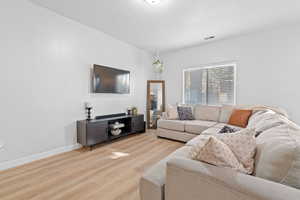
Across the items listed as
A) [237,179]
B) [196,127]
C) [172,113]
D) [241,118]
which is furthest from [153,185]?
[172,113]

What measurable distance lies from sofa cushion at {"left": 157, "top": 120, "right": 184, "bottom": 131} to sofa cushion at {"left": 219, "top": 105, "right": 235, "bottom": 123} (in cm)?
98

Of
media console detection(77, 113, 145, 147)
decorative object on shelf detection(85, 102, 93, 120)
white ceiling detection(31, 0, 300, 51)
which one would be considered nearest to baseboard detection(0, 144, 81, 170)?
media console detection(77, 113, 145, 147)

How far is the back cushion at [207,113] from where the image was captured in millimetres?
3482

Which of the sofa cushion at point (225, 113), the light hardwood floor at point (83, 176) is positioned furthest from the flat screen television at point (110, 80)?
the sofa cushion at point (225, 113)

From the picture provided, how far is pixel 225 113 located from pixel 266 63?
4.77 feet

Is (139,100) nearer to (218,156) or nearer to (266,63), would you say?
(266,63)

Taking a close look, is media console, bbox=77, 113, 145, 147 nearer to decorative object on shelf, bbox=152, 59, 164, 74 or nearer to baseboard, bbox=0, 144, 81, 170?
baseboard, bbox=0, 144, 81, 170

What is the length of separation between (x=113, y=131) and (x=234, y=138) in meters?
2.63

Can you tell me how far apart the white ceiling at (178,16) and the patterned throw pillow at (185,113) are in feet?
5.91

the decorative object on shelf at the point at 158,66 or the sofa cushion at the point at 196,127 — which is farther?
the decorative object on shelf at the point at 158,66

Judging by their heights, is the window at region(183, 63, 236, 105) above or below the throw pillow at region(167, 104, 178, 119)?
above

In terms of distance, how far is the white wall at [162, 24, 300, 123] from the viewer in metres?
2.95

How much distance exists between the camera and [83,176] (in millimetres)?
1854

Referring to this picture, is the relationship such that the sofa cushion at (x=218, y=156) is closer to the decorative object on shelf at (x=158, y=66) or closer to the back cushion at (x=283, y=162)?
the back cushion at (x=283, y=162)
